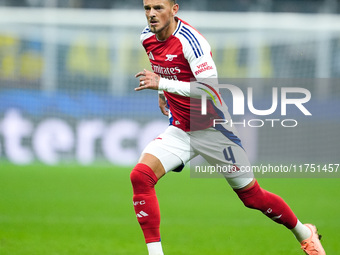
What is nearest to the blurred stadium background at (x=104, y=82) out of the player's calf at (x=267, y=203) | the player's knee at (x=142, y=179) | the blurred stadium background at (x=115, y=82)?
the blurred stadium background at (x=115, y=82)

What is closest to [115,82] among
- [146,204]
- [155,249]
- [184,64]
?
[184,64]

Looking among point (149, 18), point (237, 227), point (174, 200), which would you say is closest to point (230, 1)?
point (174, 200)

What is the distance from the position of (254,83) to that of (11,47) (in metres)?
5.70

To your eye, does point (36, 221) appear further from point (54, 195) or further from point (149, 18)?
point (149, 18)

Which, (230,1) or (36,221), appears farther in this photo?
(230,1)

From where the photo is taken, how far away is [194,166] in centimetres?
1502

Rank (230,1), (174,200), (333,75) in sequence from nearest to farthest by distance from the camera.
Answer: (174,200), (333,75), (230,1)

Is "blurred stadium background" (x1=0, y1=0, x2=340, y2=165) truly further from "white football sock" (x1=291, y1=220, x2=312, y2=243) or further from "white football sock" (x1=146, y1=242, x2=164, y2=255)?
"white football sock" (x1=146, y1=242, x2=164, y2=255)

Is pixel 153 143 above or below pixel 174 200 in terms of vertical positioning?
above

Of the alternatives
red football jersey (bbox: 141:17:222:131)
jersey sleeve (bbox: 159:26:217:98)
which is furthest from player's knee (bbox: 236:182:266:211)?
jersey sleeve (bbox: 159:26:217:98)

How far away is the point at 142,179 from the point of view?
505 centimetres

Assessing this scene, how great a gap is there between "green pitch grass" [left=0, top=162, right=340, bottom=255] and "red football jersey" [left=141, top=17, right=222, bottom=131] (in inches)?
51.9

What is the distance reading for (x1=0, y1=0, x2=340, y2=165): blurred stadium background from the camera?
14562 mm

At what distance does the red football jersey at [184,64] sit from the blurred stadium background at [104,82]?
9046mm
